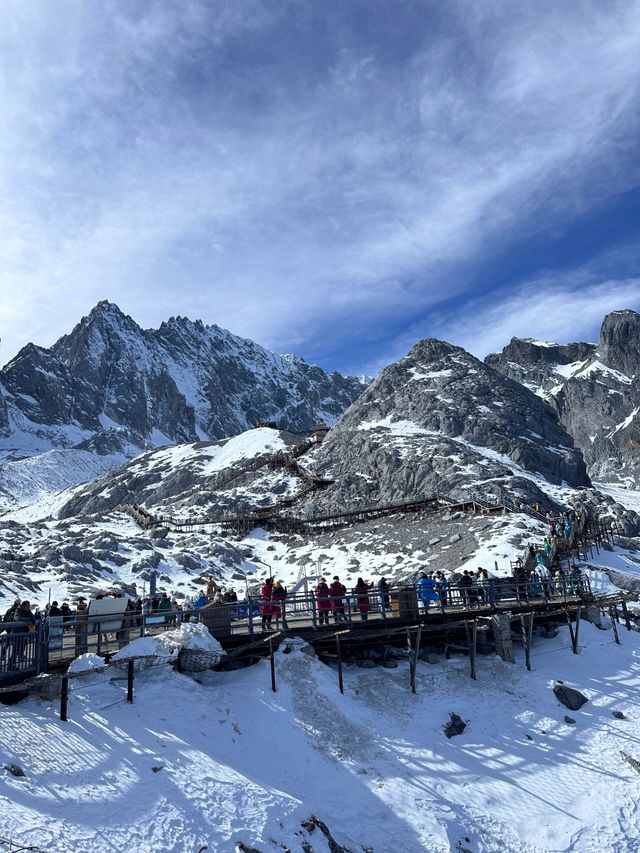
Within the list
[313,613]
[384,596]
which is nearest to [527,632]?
[384,596]

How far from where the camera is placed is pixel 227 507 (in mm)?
76125

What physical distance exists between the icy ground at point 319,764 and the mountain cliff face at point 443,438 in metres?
46.4

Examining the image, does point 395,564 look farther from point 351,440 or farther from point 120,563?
point 351,440

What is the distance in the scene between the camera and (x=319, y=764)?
17594 mm

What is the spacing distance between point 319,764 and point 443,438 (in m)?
67.7

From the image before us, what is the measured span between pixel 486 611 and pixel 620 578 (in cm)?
1752

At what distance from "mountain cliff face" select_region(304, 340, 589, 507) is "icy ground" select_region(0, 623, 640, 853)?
46413 mm

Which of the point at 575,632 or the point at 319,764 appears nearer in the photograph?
the point at 319,764

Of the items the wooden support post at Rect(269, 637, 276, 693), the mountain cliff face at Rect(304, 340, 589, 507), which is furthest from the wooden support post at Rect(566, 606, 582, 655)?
the mountain cliff face at Rect(304, 340, 589, 507)

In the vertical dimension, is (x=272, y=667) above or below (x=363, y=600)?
below

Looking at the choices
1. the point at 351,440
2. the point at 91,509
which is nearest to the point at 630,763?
the point at 351,440

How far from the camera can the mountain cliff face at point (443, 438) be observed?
7306 centimetres

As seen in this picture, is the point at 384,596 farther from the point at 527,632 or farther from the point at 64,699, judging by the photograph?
the point at 64,699

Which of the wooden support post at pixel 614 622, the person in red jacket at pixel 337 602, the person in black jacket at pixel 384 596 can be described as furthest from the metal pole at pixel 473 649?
the wooden support post at pixel 614 622
